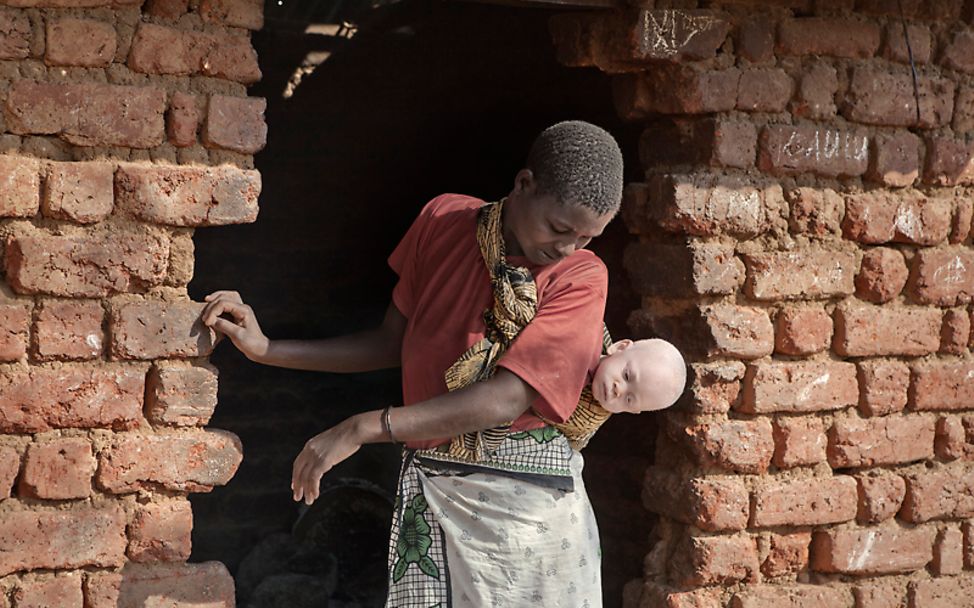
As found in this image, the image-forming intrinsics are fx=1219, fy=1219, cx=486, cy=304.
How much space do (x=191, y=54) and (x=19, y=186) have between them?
0.50 meters

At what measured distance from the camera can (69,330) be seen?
2754 mm

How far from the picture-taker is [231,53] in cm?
289

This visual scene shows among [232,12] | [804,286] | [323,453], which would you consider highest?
[232,12]

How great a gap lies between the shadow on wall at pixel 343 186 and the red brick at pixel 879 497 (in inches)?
70.9

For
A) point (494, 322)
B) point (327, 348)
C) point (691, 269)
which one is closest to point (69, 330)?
point (327, 348)

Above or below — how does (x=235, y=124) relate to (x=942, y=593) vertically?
above

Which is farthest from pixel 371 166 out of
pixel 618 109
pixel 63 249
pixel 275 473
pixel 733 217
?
pixel 63 249

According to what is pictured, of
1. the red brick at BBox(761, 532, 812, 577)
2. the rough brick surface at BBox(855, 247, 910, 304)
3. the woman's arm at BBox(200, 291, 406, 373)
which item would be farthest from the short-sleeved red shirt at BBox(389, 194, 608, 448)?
the rough brick surface at BBox(855, 247, 910, 304)

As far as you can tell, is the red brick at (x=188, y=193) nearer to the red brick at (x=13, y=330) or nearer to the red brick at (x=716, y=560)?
Result: the red brick at (x=13, y=330)

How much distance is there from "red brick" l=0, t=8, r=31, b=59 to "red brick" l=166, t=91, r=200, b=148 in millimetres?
333

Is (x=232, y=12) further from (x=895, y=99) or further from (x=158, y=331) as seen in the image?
(x=895, y=99)

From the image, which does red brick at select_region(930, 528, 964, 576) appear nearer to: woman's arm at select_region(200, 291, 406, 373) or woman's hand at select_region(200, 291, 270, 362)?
woman's arm at select_region(200, 291, 406, 373)

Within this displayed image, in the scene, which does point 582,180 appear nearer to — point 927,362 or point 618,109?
point 618,109

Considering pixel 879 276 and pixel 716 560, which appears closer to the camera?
pixel 716 560
